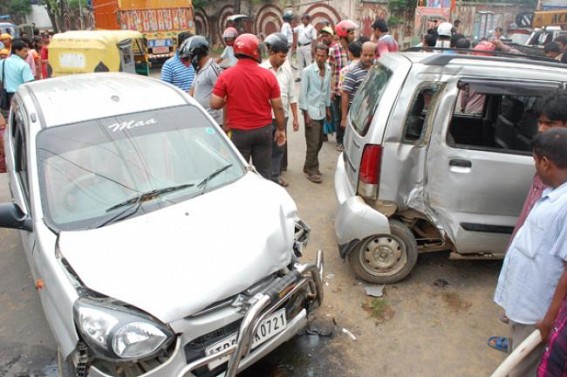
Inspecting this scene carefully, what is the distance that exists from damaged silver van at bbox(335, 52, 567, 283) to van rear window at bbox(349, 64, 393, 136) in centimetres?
2

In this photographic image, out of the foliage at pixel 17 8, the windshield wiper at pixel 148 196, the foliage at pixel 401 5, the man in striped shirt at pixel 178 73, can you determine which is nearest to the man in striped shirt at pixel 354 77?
the man in striped shirt at pixel 178 73

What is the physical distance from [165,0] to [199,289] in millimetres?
17234

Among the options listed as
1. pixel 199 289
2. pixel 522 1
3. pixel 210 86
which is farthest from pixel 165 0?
pixel 199 289

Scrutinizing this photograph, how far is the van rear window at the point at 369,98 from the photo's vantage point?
3.74m

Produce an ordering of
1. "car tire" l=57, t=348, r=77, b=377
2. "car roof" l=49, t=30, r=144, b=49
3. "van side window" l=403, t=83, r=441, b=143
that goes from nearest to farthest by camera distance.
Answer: "car tire" l=57, t=348, r=77, b=377
"van side window" l=403, t=83, r=441, b=143
"car roof" l=49, t=30, r=144, b=49

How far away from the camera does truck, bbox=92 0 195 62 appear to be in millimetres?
16734

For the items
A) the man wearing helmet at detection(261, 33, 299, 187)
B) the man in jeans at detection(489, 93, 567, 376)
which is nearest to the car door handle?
the man in jeans at detection(489, 93, 567, 376)

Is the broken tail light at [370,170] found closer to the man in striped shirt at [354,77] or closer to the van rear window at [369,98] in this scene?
the van rear window at [369,98]

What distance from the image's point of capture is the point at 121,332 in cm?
214

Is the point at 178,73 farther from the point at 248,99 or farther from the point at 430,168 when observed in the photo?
the point at 430,168

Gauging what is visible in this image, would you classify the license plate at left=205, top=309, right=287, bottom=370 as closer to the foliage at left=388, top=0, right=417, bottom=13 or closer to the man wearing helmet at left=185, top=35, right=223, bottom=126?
the man wearing helmet at left=185, top=35, right=223, bottom=126

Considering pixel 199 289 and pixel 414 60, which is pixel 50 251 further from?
pixel 414 60

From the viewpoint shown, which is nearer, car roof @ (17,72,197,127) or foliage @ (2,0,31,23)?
car roof @ (17,72,197,127)

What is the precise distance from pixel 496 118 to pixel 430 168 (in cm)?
126
